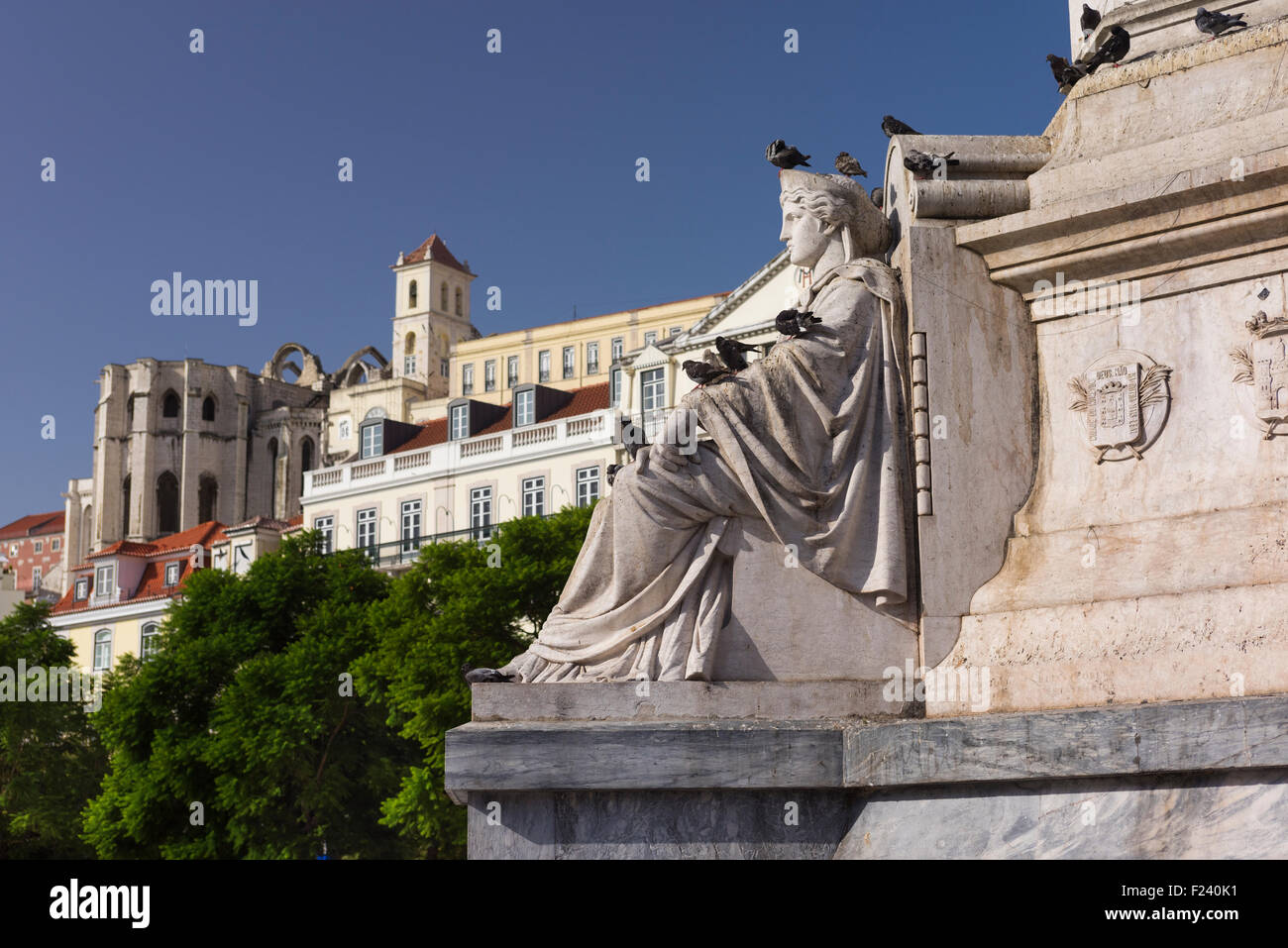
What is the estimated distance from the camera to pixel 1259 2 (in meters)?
10.3

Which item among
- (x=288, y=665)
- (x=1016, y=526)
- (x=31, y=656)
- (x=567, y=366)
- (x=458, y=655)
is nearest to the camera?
(x=1016, y=526)

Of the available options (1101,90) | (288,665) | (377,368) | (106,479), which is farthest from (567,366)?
(1101,90)

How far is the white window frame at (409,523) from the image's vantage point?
7738 cm

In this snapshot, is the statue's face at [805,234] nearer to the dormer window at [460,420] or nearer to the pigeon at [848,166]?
the pigeon at [848,166]

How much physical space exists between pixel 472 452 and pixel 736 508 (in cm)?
6845

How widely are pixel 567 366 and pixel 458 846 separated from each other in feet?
271

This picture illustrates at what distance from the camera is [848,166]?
36.1 feet

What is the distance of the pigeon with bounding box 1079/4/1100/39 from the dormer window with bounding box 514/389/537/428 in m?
67.3

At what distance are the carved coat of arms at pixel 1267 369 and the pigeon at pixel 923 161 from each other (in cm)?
211

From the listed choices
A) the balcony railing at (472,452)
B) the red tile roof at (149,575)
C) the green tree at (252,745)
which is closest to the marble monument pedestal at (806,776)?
the green tree at (252,745)

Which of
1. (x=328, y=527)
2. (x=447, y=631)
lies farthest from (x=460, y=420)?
(x=447, y=631)

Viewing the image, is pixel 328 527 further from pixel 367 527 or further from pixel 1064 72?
pixel 1064 72

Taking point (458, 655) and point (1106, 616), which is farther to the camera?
point (458, 655)
